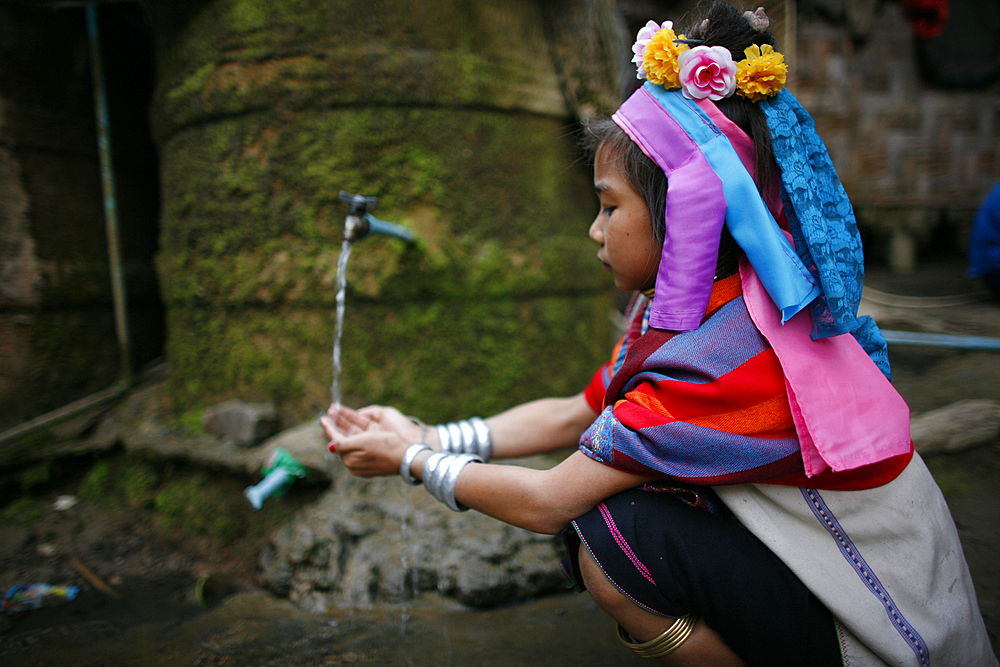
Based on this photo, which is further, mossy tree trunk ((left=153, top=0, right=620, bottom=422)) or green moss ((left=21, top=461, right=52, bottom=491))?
green moss ((left=21, top=461, right=52, bottom=491))

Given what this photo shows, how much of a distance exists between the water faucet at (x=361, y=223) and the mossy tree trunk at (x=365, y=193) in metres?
0.13

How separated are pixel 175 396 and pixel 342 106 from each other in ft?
4.78

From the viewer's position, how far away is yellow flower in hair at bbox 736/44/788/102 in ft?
3.58

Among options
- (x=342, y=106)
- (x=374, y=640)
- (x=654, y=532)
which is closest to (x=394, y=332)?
(x=342, y=106)

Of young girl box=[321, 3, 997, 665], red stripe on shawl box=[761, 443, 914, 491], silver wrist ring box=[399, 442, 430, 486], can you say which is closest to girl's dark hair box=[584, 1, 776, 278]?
young girl box=[321, 3, 997, 665]

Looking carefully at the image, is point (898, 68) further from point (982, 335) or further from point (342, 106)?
point (342, 106)

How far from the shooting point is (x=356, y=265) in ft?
7.61

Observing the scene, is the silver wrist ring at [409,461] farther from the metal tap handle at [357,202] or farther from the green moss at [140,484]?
the green moss at [140,484]

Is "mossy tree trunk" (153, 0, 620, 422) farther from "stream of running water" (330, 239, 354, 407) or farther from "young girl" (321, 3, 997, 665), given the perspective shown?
"young girl" (321, 3, 997, 665)

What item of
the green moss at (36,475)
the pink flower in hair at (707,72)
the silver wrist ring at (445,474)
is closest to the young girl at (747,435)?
the pink flower in hair at (707,72)

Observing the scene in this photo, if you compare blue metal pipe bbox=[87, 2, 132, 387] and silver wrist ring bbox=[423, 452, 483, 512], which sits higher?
blue metal pipe bbox=[87, 2, 132, 387]

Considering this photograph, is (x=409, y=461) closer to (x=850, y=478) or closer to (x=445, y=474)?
(x=445, y=474)

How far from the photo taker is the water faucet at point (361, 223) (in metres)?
1.94

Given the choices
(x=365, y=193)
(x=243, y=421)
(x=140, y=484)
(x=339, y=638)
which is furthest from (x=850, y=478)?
(x=140, y=484)
